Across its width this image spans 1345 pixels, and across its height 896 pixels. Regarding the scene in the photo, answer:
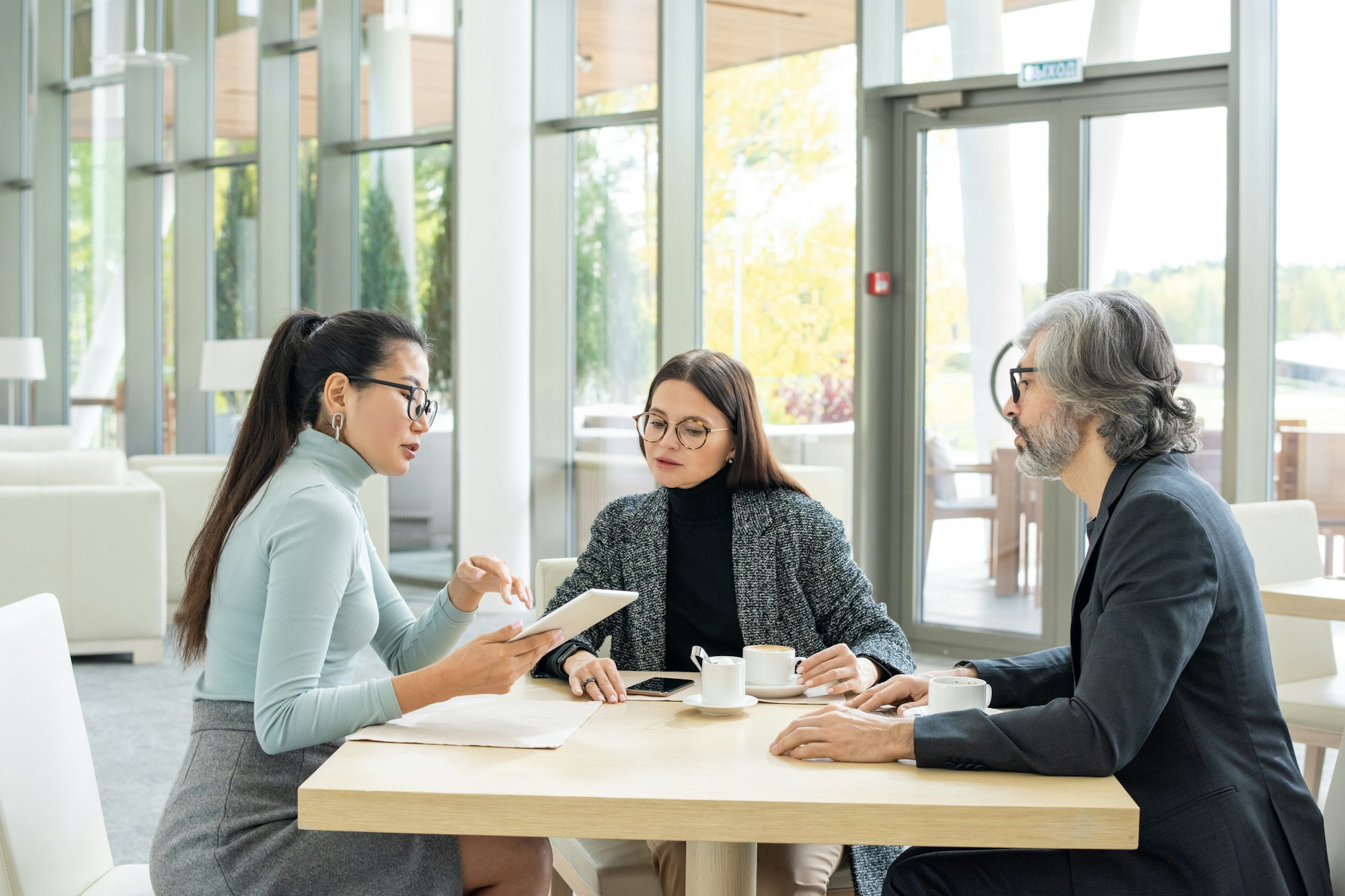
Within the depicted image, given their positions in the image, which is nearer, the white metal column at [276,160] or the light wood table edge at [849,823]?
the light wood table edge at [849,823]

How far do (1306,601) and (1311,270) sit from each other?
2.39 meters

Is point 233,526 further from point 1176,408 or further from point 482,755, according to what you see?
point 1176,408

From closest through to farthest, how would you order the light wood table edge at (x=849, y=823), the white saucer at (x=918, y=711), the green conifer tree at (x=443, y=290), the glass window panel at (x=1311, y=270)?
the light wood table edge at (x=849, y=823) → the white saucer at (x=918, y=711) → the glass window panel at (x=1311, y=270) → the green conifer tree at (x=443, y=290)

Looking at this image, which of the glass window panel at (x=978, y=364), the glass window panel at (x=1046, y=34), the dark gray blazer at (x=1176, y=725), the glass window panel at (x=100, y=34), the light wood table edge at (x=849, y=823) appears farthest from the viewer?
the glass window panel at (x=100, y=34)

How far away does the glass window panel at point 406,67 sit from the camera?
305 inches

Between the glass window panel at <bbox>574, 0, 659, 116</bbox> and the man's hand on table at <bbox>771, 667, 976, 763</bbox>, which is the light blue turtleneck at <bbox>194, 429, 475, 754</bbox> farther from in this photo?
the glass window panel at <bbox>574, 0, 659, 116</bbox>

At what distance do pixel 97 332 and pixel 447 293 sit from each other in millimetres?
4749

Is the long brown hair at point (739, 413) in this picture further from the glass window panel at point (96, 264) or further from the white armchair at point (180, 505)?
the glass window panel at point (96, 264)

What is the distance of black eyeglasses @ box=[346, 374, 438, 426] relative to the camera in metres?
2.04

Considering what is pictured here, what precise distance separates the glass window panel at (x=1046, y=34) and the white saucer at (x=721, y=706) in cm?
409

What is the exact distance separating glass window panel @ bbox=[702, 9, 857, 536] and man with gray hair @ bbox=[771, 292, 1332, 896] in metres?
4.00

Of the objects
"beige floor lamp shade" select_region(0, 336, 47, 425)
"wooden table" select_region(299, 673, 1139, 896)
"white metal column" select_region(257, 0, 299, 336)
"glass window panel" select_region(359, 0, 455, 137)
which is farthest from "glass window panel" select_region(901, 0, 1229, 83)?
"beige floor lamp shade" select_region(0, 336, 47, 425)

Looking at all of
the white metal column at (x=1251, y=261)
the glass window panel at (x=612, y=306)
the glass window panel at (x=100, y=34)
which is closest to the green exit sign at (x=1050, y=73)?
the white metal column at (x=1251, y=261)

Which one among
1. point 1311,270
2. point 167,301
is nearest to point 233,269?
point 167,301
